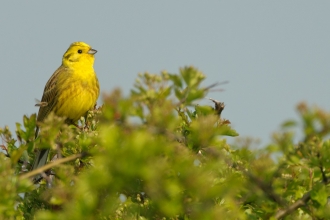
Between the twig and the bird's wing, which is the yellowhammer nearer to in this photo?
the bird's wing

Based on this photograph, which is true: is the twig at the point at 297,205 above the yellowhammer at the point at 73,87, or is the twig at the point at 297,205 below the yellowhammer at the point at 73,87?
below

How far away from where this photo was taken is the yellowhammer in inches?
283

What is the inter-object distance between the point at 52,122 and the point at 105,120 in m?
0.40

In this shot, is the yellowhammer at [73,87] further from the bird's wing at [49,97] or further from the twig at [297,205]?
the twig at [297,205]

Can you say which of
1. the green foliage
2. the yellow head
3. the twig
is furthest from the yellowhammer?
the twig

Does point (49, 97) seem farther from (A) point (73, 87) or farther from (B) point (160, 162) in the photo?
(B) point (160, 162)

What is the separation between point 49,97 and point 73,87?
0.34 metres

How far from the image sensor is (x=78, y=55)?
7969 mm

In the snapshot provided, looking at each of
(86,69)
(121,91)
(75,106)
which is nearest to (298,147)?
(121,91)

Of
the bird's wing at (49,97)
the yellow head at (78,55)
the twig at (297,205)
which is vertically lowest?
the twig at (297,205)

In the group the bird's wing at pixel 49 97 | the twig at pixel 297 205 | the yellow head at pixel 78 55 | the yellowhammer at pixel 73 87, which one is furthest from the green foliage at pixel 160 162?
the yellow head at pixel 78 55

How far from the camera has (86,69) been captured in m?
7.72

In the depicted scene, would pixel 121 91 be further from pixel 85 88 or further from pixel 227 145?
pixel 85 88

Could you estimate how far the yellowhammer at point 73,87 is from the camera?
718 cm
